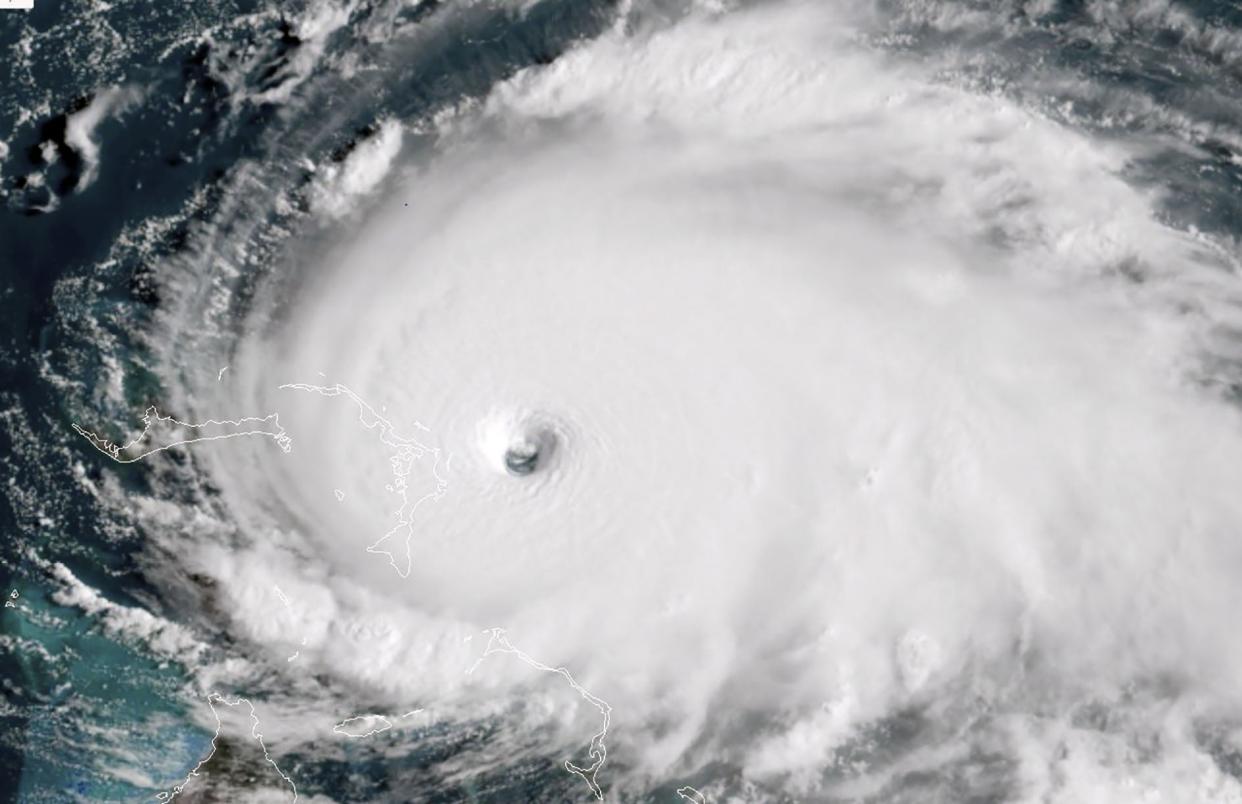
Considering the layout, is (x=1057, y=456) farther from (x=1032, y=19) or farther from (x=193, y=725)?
(x=193, y=725)

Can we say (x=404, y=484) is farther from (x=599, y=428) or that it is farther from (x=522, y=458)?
(x=599, y=428)

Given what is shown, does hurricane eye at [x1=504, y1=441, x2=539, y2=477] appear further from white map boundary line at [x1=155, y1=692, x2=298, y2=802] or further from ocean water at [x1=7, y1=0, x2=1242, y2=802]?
white map boundary line at [x1=155, y1=692, x2=298, y2=802]

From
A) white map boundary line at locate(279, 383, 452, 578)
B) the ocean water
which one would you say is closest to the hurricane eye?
the ocean water

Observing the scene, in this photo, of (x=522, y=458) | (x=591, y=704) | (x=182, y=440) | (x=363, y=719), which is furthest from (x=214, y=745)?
(x=522, y=458)

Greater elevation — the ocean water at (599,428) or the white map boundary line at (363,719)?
the ocean water at (599,428)

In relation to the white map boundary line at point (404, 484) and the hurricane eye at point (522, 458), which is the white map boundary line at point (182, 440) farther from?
the hurricane eye at point (522, 458)

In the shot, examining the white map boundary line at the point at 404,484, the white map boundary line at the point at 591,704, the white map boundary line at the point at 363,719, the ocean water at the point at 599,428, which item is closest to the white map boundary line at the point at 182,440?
the ocean water at the point at 599,428
